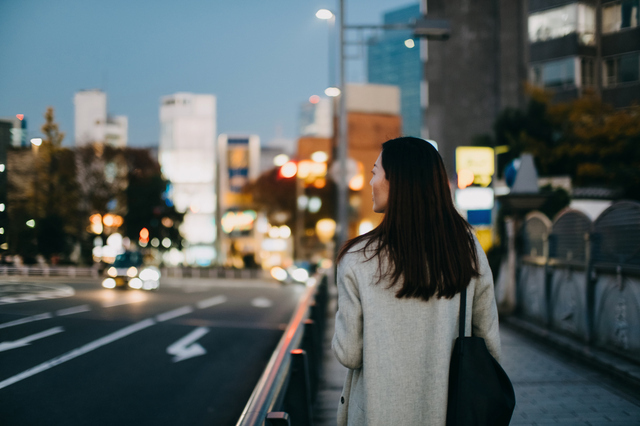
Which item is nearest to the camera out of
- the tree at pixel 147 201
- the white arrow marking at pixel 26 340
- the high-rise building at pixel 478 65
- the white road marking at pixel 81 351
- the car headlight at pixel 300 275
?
the white arrow marking at pixel 26 340

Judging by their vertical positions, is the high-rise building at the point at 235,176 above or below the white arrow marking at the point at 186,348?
above

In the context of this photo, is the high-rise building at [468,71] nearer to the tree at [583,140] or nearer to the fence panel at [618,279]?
the tree at [583,140]

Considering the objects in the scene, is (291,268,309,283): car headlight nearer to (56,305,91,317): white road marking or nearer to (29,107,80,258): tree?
(56,305,91,317): white road marking

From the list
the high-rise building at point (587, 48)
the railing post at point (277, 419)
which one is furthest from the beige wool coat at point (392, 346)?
the high-rise building at point (587, 48)

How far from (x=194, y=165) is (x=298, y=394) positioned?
80.9m

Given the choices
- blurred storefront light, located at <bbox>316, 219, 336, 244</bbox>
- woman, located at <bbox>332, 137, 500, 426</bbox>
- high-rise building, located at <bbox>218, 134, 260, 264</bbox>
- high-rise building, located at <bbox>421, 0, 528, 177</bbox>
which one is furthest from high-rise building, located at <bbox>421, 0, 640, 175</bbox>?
woman, located at <bbox>332, 137, 500, 426</bbox>

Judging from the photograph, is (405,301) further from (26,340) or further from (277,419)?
(26,340)

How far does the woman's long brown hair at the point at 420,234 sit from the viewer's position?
7.58ft

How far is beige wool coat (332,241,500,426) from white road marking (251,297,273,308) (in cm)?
1586

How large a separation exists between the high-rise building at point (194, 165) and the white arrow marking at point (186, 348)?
70.6m

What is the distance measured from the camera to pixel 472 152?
57.3 ft

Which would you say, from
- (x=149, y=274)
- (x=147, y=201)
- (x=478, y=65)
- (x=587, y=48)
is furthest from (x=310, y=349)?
(x=478, y=65)

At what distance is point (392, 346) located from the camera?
233cm

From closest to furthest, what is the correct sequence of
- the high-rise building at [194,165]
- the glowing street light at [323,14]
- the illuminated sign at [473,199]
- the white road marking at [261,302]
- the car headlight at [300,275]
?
the illuminated sign at [473,199]
the glowing street light at [323,14]
the white road marking at [261,302]
the car headlight at [300,275]
the high-rise building at [194,165]
